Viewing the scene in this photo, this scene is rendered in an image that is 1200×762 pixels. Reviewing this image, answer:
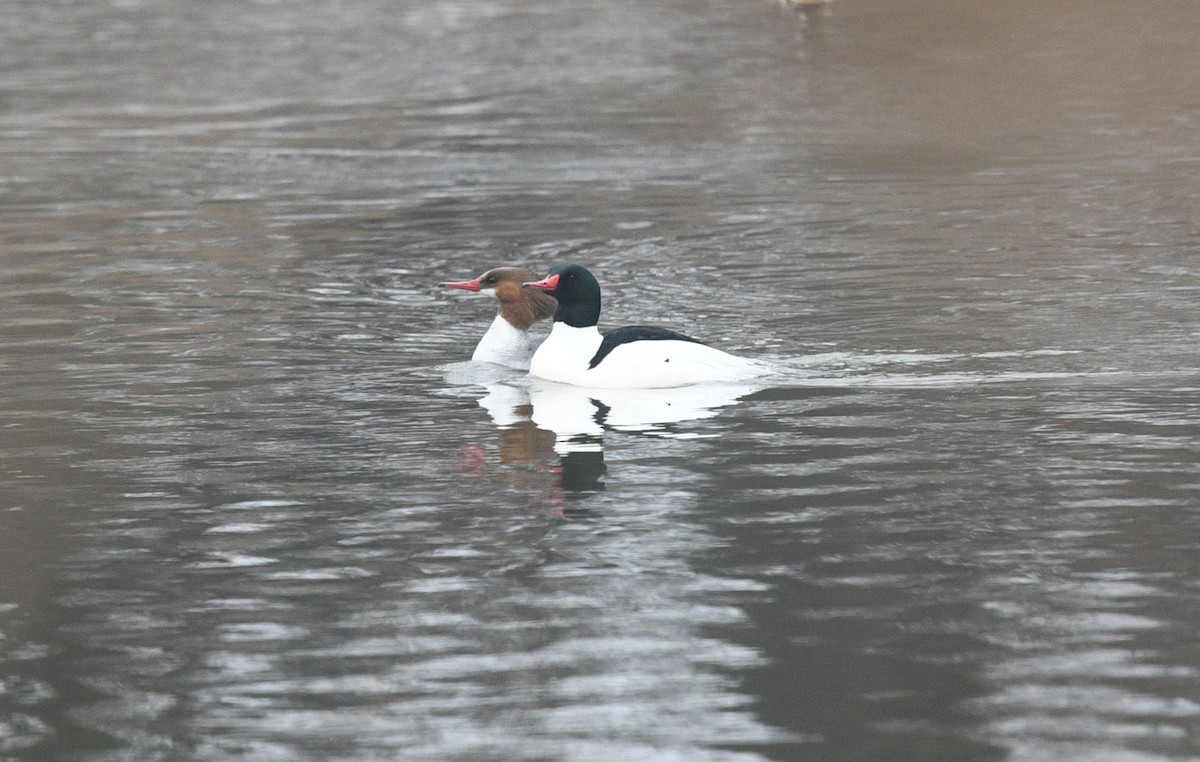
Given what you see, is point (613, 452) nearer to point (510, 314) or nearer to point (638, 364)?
point (638, 364)

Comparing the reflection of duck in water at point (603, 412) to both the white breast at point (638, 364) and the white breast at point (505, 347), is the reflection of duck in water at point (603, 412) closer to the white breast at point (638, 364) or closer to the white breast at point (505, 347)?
the white breast at point (638, 364)

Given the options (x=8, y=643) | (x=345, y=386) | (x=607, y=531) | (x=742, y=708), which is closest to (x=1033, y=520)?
(x=607, y=531)

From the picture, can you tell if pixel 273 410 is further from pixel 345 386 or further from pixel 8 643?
pixel 8 643

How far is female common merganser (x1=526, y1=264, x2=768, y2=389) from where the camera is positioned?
40.2ft

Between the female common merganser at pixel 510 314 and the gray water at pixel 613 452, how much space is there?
413mm

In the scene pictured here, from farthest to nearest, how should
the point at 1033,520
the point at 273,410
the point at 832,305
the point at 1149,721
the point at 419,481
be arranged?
the point at 832,305, the point at 273,410, the point at 419,481, the point at 1033,520, the point at 1149,721

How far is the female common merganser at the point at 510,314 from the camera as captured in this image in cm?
1366

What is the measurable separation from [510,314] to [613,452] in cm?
324

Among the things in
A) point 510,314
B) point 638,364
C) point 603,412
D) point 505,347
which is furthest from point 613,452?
Answer: point 510,314

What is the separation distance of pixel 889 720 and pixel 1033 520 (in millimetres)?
2581

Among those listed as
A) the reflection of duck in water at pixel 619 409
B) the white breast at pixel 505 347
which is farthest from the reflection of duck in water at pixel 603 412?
the white breast at pixel 505 347

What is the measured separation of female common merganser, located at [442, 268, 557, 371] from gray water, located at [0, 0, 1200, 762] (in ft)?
1.36

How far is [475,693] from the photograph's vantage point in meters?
7.03

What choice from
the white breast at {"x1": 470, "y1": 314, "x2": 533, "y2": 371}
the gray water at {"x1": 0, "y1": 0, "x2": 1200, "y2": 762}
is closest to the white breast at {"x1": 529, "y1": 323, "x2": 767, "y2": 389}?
the gray water at {"x1": 0, "y1": 0, "x2": 1200, "y2": 762}
